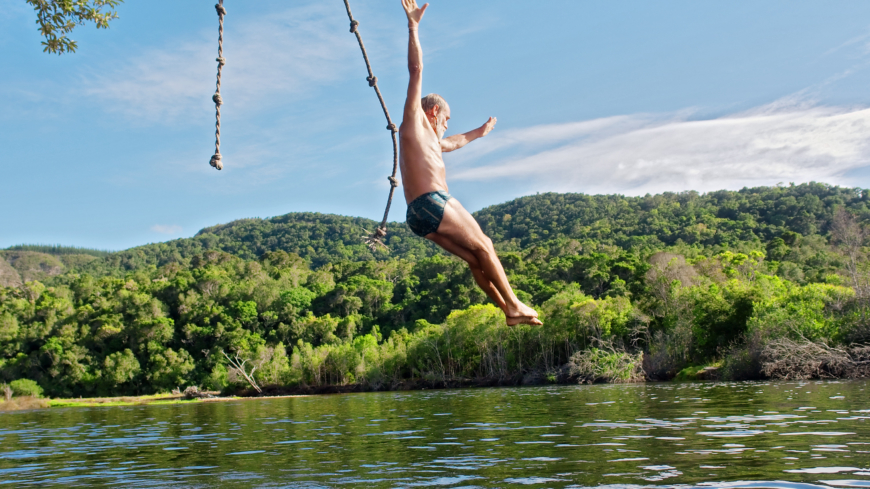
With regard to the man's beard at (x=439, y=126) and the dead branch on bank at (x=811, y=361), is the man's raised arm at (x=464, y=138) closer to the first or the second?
the man's beard at (x=439, y=126)

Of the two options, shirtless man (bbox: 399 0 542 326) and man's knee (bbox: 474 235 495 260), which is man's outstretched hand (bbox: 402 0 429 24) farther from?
man's knee (bbox: 474 235 495 260)

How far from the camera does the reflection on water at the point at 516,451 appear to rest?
9.82 m

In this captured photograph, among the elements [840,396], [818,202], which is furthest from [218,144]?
[818,202]

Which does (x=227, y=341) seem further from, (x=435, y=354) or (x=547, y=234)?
(x=547, y=234)

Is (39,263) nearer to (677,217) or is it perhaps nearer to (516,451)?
(677,217)

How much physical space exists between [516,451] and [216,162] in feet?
28.4

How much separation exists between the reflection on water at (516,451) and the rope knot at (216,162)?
18.0 ft

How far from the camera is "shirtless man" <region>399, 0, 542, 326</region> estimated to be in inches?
205

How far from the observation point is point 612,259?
8362 cm

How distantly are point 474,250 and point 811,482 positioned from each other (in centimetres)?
589

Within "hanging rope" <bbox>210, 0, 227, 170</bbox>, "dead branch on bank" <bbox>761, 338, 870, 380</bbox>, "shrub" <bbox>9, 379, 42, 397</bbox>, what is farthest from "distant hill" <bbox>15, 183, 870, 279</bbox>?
"hanging rope" <bbox>210, 0, 227, 170</bbox>

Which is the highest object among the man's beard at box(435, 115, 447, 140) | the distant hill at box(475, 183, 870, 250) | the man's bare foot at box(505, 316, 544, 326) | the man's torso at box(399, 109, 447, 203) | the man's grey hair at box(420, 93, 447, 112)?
the distant hill at box(475, 183, 870, 250)

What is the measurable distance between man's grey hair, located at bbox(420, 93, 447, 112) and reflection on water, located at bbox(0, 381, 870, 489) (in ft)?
18.8

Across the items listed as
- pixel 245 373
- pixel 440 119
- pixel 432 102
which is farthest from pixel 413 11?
pixel 245 373
